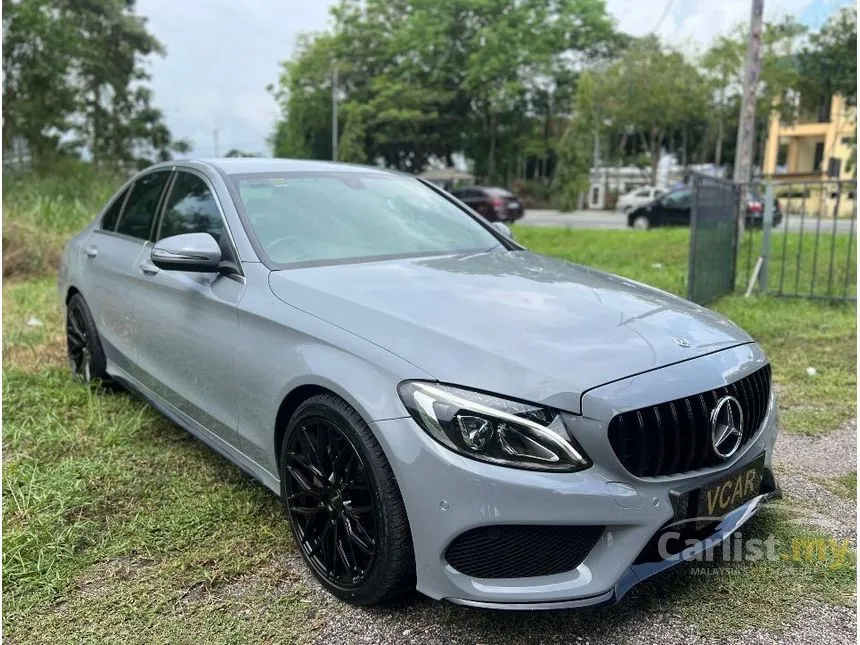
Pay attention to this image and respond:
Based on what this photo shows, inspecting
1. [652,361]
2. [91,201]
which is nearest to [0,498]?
[652,361]

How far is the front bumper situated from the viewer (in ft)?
6.42

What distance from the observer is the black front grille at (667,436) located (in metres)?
2.02

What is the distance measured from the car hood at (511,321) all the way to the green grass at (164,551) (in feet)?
2.74

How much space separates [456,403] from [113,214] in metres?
3.32

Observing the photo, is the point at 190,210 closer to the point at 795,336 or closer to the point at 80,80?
the point at 795,336

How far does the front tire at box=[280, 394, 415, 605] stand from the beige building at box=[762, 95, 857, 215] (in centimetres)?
2986

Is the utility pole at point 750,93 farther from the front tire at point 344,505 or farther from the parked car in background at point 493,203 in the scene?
the parked car in background at point 493,203

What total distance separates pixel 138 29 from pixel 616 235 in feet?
77.3

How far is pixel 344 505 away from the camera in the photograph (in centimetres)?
231

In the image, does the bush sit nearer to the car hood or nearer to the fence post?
the car hood

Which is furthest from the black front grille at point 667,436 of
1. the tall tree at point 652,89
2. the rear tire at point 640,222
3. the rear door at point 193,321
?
the tall tree at point 652,89

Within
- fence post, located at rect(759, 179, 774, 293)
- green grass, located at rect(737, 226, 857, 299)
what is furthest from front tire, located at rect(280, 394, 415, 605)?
fence post, located at rect(759, 179, 774, 293)

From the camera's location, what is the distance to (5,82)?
16.1 m

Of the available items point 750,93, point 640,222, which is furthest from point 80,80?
point 750,93
